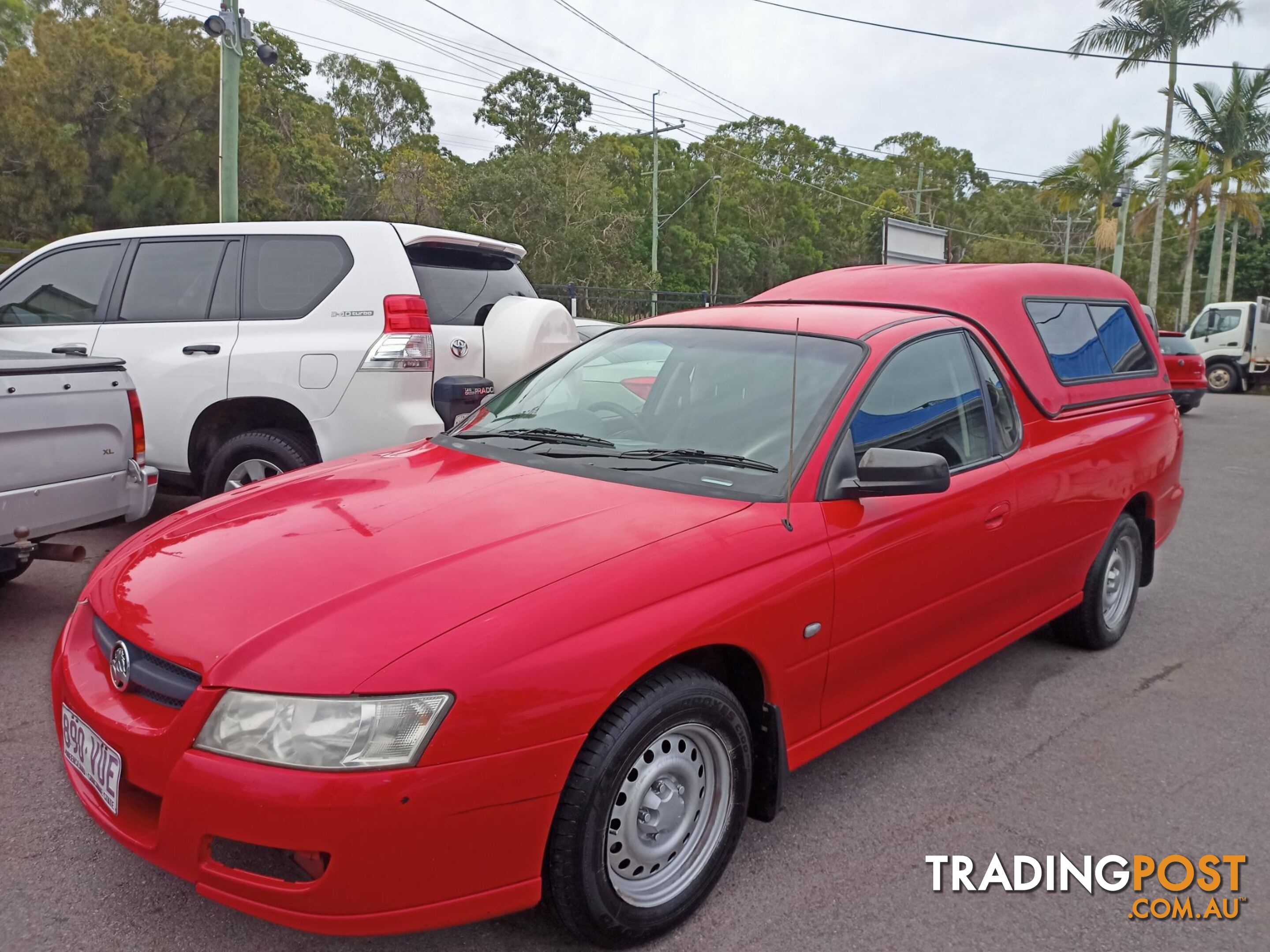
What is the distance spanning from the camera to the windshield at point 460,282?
6016 millimetres

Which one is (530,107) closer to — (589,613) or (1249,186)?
(1249,186)

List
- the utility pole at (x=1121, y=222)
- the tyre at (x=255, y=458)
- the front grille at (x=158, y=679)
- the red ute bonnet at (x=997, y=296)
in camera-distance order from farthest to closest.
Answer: the utility pole at (x=1121, y=222)
the tyre at (x=255, y=458)
the red ute bonnet at (x=997, y=296)
the front grille at (x=158, y=679)

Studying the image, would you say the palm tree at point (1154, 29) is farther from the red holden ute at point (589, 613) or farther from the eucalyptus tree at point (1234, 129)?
the red holden ute at point (589, 613)

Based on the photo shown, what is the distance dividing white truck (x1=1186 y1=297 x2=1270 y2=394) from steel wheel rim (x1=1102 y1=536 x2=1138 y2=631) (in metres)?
21.0

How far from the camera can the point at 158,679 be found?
7.36ft

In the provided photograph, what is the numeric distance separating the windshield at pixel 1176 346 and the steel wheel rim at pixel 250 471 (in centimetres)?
1412

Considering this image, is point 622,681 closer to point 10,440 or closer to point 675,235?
point 10,440

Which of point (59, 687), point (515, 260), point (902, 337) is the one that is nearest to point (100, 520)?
point (59, 687)

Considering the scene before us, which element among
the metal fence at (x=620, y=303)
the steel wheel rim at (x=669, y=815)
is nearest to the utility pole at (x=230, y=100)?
the steel wheel rim at (x=669, y=815)

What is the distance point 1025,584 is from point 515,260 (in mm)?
4247

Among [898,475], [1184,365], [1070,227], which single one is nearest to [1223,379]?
[1184,365]

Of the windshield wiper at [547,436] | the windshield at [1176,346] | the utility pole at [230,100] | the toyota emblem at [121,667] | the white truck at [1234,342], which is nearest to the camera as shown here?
the toyota emblem at [121,667]

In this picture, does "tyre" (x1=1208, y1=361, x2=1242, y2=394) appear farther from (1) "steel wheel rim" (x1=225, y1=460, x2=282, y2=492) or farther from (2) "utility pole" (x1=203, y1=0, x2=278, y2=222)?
(1) "steel wheel rim" (x1=225, y1=460, x2=282, y2=492)

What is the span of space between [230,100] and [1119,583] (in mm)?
11515
